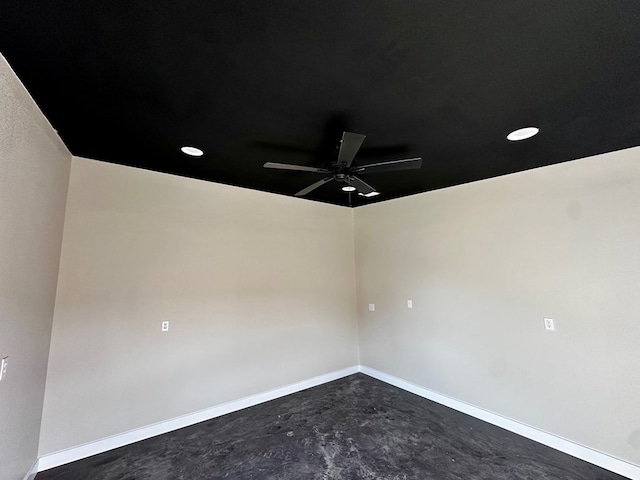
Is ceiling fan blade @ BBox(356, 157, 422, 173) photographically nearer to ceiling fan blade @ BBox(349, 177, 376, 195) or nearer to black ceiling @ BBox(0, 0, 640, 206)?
ceiling fan blade @ BBox(349, 177, 376, 195)

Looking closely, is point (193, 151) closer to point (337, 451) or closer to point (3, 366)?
point (3, 366)

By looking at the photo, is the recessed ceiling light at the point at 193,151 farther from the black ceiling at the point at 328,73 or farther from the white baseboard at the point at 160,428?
the white baseboard at the point at 160,428

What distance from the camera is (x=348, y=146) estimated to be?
1.86 m

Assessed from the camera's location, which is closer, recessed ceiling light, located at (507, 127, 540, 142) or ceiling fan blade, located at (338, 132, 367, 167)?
ceiling fan blade, located at (338, 132, 367, 167)

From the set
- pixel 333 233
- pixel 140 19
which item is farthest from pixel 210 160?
pixel 333 233

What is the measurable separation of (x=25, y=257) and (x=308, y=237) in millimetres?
2997

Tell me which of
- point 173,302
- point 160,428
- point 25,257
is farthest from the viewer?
point 173,302

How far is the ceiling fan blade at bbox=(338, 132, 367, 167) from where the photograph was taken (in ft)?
5.65

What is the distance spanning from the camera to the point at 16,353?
1.75 m

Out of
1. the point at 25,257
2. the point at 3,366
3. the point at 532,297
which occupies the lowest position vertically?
the point at 3,366

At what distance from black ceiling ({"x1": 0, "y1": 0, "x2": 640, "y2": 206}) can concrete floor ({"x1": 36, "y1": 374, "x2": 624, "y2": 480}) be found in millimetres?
2691

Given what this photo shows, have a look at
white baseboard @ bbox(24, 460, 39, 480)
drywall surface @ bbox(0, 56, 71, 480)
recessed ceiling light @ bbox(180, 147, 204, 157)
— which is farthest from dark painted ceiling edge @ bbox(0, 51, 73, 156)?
white baseboard @ bbox(24, 460, 39, 480)

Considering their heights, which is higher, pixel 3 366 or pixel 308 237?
pixel 308 237

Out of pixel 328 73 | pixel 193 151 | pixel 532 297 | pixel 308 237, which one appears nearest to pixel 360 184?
pixel 328 73
